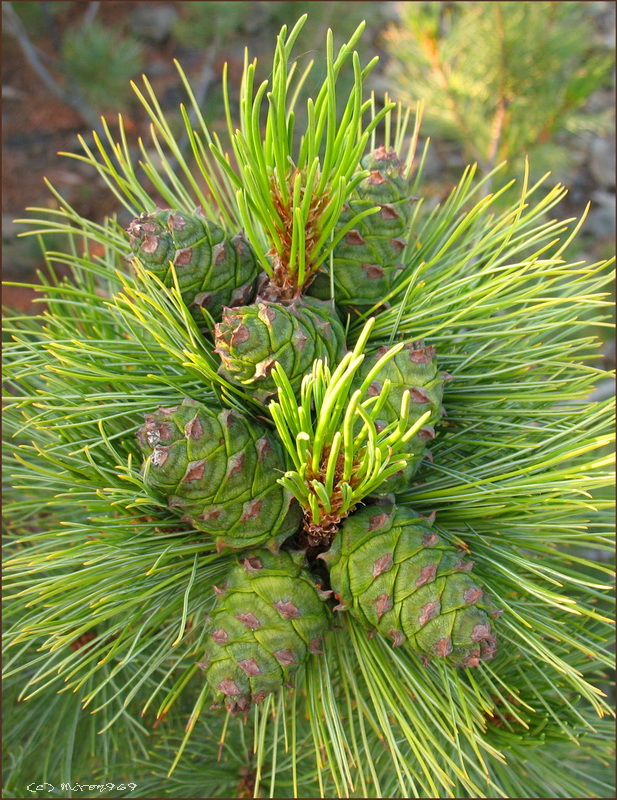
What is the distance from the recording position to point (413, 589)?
0.45 metres

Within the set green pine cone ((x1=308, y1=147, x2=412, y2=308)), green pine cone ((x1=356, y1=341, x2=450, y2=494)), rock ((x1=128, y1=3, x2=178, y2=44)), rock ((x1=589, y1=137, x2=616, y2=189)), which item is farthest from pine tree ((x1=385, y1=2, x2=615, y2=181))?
rock ((x1=128, y1=3, x2=178, y2=44))

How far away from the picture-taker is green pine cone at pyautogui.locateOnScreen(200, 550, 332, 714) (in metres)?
0.47

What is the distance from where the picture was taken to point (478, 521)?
551mm

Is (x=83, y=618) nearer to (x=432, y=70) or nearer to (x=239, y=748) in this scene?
(x=239, y=748)

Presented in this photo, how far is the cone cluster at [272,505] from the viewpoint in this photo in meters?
0.45

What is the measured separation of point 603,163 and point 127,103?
1946mm

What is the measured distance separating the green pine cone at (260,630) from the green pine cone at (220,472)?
0.09ft

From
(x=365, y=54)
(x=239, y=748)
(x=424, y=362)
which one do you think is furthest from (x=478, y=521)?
(x=365, y=54)

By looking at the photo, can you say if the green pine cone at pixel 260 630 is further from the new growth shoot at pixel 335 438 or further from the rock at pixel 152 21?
the rock at pixel 152 21

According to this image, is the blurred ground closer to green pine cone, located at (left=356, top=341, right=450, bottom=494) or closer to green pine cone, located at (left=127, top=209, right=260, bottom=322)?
green pine cone, located at (left=127, top=209, right=260, bottom=322)

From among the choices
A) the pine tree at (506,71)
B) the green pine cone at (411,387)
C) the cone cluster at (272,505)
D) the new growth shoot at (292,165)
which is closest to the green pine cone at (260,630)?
the cone cluster at (272,505)

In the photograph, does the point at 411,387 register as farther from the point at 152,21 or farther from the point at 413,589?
the point at 152,21

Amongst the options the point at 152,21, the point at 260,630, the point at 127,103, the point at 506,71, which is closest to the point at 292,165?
the point at 260,630

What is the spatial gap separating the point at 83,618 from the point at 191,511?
13cm
